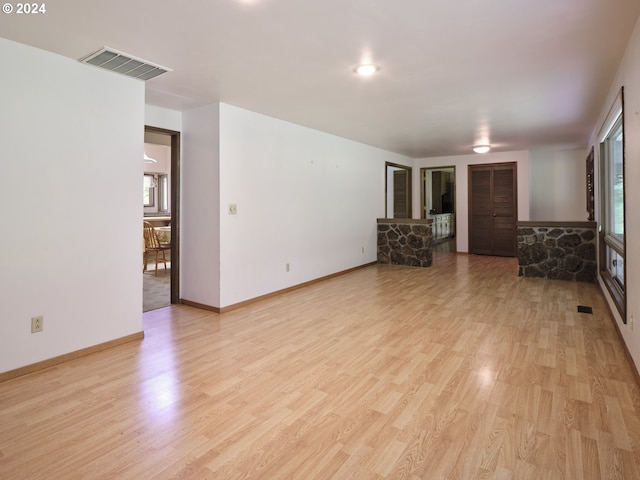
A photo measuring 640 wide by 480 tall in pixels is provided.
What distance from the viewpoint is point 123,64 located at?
303 centimetres

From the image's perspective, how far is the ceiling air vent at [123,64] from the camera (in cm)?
285

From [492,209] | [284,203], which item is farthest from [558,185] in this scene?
[284,203]

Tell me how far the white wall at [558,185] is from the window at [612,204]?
3650mm

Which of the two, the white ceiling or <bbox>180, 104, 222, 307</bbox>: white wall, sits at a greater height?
the white ceiling

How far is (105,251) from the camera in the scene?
3.20 m

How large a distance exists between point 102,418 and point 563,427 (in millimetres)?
2518

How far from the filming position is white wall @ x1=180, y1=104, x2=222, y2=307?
14.0ft

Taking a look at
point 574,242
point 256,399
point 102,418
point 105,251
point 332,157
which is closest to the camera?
point 102,418

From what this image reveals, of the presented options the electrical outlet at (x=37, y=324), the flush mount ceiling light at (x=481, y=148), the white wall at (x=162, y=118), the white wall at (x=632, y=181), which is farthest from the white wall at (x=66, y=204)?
the flush mount ceiling light at (x=481, y=148)

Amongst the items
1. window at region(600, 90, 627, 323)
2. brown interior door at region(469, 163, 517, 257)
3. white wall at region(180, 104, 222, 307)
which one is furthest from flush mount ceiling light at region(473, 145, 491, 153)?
white wall at region(180, 104, 222, 307)

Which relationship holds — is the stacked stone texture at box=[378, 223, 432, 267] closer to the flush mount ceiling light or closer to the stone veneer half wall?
the stone veneer half wall

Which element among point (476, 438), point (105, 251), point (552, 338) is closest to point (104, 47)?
point (105, 251)

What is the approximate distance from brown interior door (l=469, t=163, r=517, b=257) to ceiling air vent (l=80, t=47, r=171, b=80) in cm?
732

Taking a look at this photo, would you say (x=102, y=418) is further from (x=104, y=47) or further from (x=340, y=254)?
(x=340, y=254)
